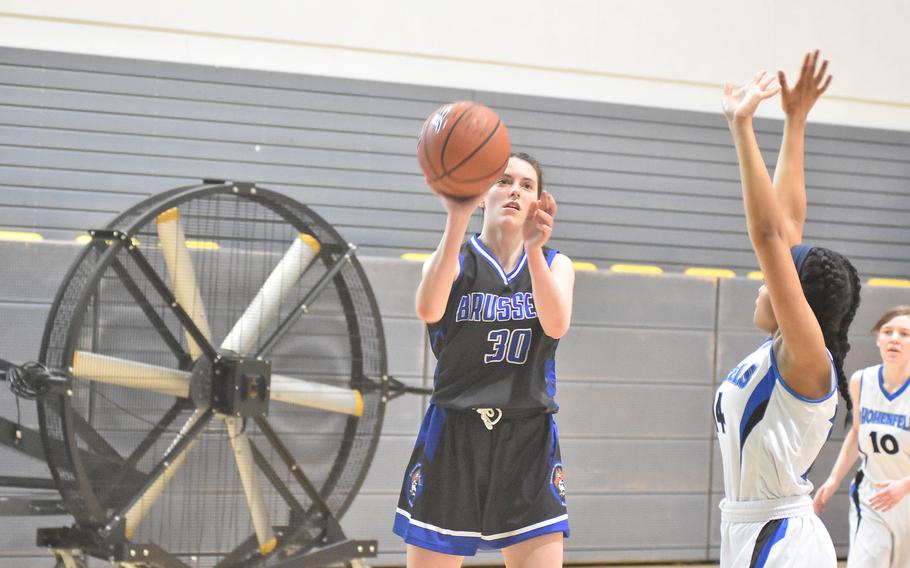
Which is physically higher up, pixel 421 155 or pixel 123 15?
pixel 123 15

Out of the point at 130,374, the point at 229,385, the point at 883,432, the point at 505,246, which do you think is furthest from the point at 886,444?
the point at 130,374

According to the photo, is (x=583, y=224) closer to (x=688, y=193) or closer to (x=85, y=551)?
(x=688, y=193)

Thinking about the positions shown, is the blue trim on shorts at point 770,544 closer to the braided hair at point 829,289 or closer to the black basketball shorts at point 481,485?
the braided hair at point 829,289

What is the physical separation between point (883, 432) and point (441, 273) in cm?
339

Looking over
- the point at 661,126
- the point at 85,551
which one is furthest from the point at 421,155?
the point at 661,126

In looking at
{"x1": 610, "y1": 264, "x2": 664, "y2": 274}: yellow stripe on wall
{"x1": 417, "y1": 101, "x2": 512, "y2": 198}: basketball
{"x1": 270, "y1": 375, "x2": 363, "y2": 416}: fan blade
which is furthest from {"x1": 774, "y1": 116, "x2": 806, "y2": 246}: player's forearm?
{"x1": 610, "y1": 264, "x2": 664, "y2": 274}: yellow stripe on wall

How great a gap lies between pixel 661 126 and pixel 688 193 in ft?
1.66

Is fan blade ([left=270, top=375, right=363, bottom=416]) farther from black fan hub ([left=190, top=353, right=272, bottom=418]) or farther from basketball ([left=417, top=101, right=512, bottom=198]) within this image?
basketball ([left=417, top=101, right=512, bottom=198])

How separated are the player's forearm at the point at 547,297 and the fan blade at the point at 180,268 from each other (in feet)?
7.17

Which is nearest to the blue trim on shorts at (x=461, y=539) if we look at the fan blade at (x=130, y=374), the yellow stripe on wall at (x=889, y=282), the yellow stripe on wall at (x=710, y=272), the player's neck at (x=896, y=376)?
the fan blade at (x=130, y=374)

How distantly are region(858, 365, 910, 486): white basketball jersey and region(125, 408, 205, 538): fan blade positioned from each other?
3.34 meters

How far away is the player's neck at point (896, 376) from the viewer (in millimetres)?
5445

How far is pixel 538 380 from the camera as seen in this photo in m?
3.18

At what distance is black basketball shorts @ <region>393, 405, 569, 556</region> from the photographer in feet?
10.1
